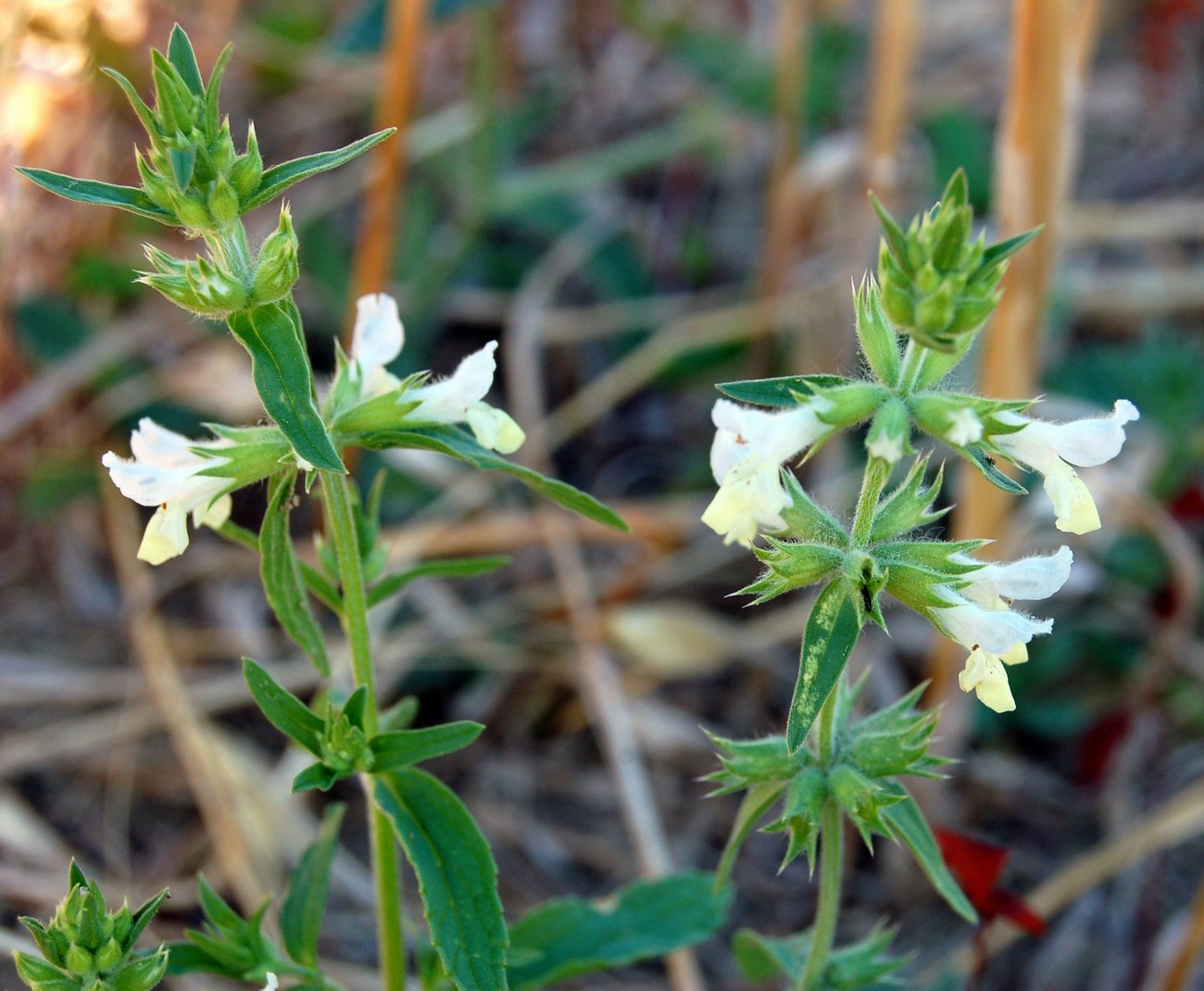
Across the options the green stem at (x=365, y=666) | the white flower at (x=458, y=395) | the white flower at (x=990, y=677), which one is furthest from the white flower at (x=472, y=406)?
the white flower at (x=990, y=677)

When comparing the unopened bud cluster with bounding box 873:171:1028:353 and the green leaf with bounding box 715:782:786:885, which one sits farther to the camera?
the green leaf with bounding box 715:782:786:885

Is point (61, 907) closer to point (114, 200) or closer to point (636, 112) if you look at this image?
point (114, 200)

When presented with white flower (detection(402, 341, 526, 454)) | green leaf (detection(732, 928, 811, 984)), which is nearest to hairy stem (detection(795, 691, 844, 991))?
green leaf (detection(732, 928, 811, 984))

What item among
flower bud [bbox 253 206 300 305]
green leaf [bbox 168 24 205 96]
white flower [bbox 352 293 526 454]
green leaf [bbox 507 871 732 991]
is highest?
green leaf [bbox 168 24 205 96]

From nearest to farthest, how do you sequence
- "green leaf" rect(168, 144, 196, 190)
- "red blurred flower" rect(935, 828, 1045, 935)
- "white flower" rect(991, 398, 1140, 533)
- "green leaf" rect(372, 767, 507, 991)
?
1. "green leaf" rect(168, 144, 196, 190)
2. "white flower" rect(991, 398, 1140, 533)
3. "green leaf" rect(372, 767, 507, 991)
4. "red blurred flower" rect(935, 828, 1045, 935)

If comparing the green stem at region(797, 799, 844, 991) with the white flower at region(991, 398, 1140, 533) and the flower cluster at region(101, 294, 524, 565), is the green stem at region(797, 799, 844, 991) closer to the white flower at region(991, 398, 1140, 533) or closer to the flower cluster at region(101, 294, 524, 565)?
the white flower at region(991, 398, 1140, 533)

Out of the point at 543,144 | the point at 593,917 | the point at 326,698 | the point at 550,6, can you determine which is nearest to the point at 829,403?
the point at 326,698

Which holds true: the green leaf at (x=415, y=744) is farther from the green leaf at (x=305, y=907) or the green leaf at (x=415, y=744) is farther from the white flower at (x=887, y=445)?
the white flower at (x=887, y=445)
